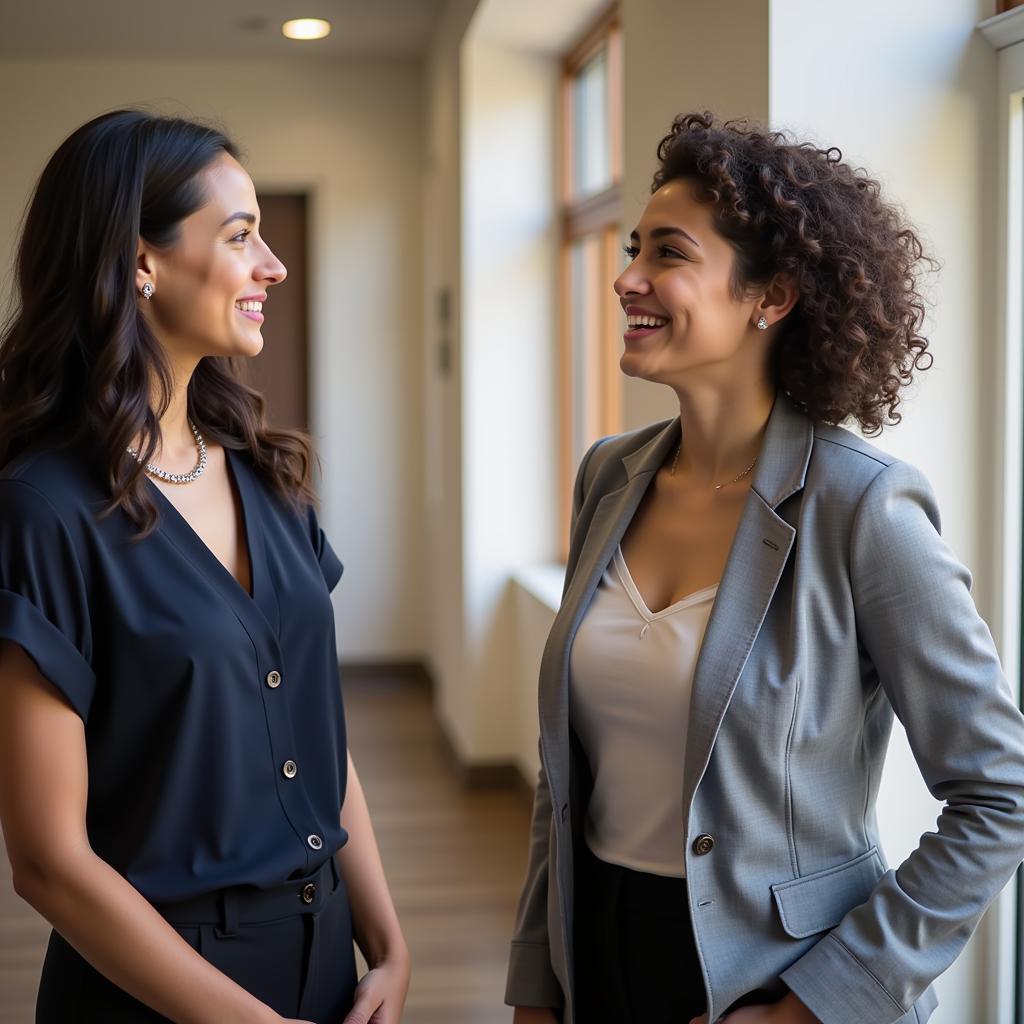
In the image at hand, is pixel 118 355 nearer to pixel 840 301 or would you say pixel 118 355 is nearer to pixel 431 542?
pixel 840 301

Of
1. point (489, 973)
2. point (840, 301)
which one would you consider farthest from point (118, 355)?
point (489, 973)

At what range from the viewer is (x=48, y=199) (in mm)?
1438

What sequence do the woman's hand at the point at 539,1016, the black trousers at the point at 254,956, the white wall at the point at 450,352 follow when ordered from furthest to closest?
the white wall at the point at 450,352 → the woman's hand at the point at 539,1016 → the black trousers at the point at 254,956

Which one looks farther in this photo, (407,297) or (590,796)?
(407,297)

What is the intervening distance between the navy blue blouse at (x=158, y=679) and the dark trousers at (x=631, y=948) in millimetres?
337

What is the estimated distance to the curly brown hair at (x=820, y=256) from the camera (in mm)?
1447

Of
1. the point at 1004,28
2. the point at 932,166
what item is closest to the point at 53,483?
the point at 932,166

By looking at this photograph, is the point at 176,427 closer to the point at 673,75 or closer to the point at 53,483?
the point at 53,483

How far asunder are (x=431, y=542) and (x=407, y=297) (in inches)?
53.3

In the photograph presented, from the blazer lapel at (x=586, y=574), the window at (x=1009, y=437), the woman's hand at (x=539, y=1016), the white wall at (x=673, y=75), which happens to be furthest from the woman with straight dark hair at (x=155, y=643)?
the window at (x=1009, y=437)

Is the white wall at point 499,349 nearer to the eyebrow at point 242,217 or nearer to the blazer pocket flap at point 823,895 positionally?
the eyebrow at point 242,217

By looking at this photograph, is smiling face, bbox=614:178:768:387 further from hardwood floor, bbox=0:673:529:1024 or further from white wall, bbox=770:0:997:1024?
hardwood floor, bbox=0:673:529:1024

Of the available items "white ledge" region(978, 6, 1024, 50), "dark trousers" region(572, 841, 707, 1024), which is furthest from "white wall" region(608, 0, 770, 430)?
"dark trousers" region(572, 841, 707, 1024)

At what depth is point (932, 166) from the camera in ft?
7.12
